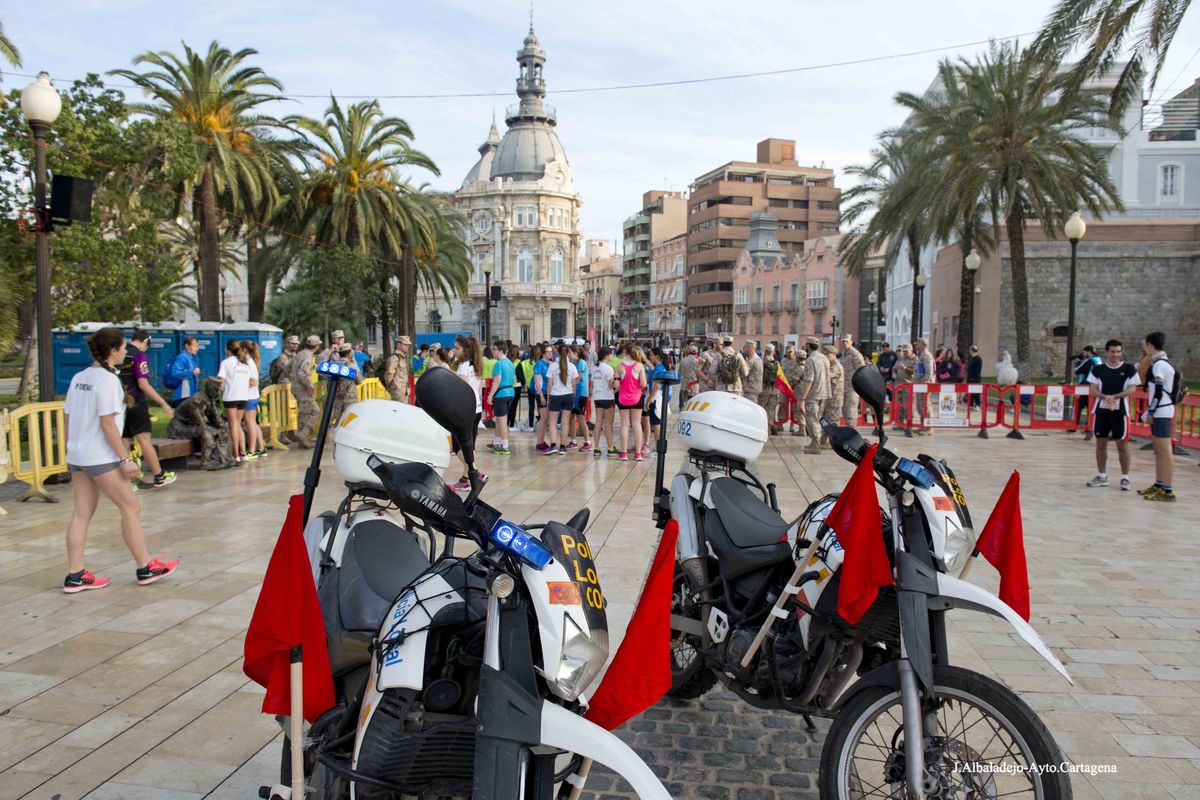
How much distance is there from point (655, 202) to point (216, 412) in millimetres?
116503

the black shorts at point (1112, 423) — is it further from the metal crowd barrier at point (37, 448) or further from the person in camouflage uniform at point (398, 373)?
the metal crowd barrier at point (37, 448)

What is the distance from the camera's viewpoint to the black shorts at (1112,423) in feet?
32.2

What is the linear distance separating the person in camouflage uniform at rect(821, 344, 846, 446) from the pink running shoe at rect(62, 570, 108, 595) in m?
10.1

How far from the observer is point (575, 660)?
82.6 inches

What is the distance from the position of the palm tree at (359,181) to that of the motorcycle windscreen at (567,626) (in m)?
25.8

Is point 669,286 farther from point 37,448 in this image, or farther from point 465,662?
point 465,662

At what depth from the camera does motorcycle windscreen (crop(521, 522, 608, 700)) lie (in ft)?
6.79

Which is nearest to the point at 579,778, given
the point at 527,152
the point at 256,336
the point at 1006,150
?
the point at 256,336

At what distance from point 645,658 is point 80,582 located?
500cm

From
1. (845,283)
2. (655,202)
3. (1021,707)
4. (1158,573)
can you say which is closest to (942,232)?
(1158,573)

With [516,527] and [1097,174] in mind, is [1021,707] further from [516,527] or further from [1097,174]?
[1097,174]

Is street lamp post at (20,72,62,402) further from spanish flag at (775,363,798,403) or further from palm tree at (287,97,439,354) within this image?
palm tree at (287,97,439,354)

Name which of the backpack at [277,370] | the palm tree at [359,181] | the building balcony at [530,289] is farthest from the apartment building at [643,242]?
the backpack at [277,370]

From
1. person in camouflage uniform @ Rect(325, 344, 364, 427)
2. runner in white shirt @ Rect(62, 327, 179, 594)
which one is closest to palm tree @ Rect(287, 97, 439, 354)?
person in camouflage uniform @ Rect(325, 344, 364, 427)
